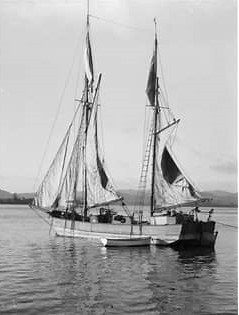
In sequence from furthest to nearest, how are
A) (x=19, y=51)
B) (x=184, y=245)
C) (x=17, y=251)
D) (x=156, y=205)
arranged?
(x=156, y=205) → (x=184, y=245) → (x=17, y=251) → (x=19, y=51)

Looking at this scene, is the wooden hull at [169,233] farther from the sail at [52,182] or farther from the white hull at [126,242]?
the sail at [52,182]

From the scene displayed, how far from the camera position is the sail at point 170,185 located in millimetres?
29703

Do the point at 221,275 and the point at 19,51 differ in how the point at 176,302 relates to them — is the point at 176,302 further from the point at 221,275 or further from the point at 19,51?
the point at 19,51

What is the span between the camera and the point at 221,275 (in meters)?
20.1

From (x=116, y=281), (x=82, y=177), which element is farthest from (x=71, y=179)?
(x=116, y=281)

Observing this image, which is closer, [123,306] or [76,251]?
[123,306]

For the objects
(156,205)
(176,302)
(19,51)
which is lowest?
(176,302)

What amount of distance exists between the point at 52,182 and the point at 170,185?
821cm

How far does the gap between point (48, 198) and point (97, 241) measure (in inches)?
184

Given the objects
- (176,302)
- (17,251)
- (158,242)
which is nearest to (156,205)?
(158,242)

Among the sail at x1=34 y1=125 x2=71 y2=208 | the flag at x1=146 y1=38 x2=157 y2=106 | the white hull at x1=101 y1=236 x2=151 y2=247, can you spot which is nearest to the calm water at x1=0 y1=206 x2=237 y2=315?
the white hull at x1=101 y1=236 x2=151 y2=247

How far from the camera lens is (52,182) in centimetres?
3378

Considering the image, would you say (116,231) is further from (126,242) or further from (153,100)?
(153,100)

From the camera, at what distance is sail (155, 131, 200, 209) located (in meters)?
29.7
